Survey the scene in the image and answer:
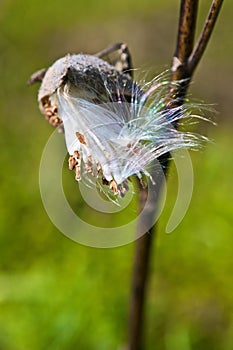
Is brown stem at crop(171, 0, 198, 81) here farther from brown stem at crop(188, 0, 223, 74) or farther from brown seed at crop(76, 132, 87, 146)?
brown seed at crop(76, 132, 87, 146)

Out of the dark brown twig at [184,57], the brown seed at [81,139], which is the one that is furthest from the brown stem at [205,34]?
the brown seed at [81,139]

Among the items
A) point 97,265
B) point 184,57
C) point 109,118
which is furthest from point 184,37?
point 97,265

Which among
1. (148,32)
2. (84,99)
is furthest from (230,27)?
(84,99)

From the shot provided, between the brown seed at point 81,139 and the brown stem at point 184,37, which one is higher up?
the brown stem at point 184,37

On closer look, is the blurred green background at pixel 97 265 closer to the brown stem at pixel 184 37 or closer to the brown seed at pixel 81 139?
the brown stem at pixel 184 37

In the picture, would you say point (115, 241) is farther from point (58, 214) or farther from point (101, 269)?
point (58, 214)

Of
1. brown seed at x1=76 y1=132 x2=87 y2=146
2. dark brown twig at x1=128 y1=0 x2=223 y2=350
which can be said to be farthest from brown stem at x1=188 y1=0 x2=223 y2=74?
brown seed at x1=76 y1=132 x2=87 y2=146
